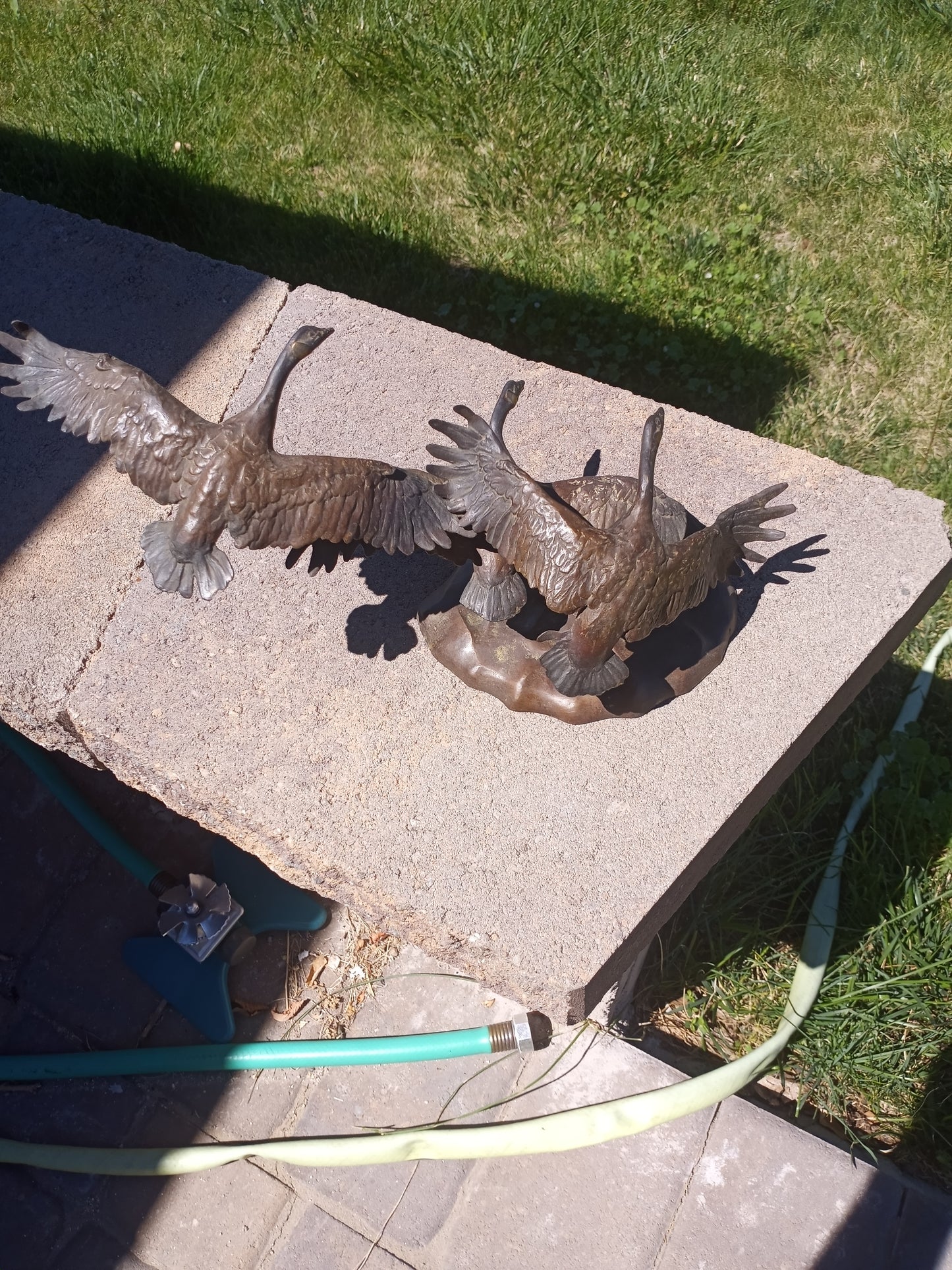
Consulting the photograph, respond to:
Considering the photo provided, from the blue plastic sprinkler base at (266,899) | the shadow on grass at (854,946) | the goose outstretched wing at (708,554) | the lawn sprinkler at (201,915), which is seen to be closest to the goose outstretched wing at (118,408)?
the goose outstretched wing at (708,554)

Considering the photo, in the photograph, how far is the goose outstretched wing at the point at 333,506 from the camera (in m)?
1.82

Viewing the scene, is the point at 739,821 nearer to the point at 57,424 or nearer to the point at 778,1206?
the point at 778,1206

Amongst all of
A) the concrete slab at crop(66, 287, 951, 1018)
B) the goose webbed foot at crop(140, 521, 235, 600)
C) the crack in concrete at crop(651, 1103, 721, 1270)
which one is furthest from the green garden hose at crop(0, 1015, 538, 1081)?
the goose webbed foot at crop(140, 521, 235, 600)

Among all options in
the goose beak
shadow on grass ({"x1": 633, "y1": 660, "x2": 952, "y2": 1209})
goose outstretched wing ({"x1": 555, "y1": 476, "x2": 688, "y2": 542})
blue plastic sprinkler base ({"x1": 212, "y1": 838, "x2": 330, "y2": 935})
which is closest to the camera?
the goose beak

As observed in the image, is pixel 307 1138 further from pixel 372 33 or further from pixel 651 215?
pixel 372 33

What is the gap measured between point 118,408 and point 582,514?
2.80 feet

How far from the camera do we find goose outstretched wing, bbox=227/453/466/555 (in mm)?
1820

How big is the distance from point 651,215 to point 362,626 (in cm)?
229

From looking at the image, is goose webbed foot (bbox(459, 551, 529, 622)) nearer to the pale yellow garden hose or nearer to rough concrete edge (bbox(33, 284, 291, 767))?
rough concrete edge (bbox(33, 284, 291, 767))

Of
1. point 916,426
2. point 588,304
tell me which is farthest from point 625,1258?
point 588,304

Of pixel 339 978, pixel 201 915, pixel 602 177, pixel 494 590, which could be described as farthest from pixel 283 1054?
pixel 602 177

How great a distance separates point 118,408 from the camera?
187 centimetres

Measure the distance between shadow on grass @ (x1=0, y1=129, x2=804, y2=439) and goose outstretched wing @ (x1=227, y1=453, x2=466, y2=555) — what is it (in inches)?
78.6

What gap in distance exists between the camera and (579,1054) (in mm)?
2797
